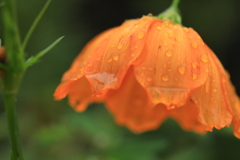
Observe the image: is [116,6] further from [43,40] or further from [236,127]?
[236,127]

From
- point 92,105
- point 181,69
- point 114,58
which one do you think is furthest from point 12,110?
point 92,105

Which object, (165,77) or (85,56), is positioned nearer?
(165,77)

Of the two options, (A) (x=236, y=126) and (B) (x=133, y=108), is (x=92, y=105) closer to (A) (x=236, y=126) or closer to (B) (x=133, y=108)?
(B) (x=133, y=108)

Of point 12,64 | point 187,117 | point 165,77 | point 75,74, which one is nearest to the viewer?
point 12,64

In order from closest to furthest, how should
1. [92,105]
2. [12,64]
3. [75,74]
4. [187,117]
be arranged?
[12,64], [75,74], [187,117], [92,105]

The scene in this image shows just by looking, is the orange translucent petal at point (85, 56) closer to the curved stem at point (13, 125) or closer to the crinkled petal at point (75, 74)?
the crinkled petal at point (75, 74)
